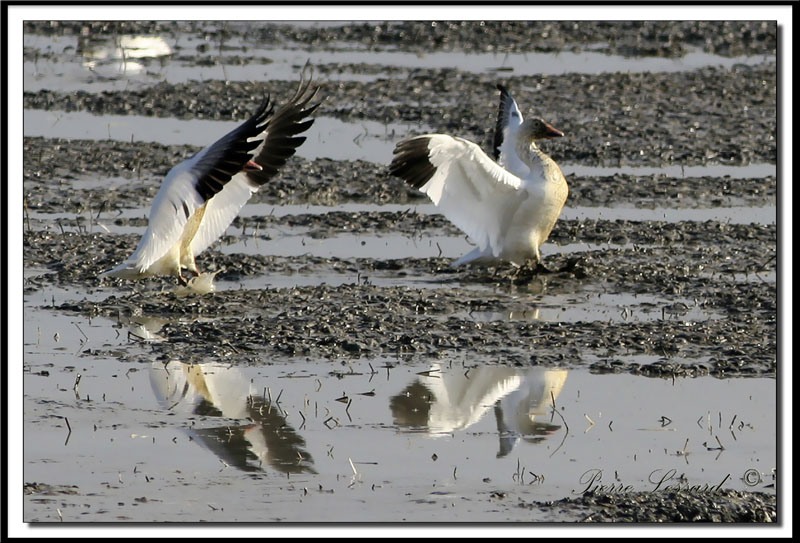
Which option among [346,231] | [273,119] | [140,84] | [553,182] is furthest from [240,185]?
[140,84]

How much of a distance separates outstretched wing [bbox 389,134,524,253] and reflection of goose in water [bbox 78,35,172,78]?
8.97 meters

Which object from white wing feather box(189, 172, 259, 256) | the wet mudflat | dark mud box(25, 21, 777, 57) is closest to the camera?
the wet mudflat

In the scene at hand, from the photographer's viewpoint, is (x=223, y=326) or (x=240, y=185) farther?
(x=240, y=185)

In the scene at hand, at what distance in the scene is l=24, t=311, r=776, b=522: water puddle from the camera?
569 cm

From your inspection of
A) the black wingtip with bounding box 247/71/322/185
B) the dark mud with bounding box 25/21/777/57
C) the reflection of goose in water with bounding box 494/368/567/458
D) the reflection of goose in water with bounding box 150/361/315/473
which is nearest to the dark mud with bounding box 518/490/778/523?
the reflection of goose in water with bounding box 494/368/567/458

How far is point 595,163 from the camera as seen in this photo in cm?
1338

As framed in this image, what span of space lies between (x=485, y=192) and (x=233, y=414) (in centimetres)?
342

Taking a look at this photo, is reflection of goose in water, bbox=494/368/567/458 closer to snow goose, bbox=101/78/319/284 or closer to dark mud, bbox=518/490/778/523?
dark mud, bbox=518/490/778/523

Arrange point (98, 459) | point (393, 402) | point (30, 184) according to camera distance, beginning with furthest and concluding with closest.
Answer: point (30, 184) < point (393, 402) < point (98, 459)

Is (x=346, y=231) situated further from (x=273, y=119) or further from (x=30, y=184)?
(x=30, y=184)

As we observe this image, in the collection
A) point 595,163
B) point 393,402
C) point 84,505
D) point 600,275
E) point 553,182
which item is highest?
point 595,163

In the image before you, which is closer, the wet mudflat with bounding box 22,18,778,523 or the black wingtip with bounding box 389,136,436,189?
the wet mudflat with bounding box 22,18,778,523

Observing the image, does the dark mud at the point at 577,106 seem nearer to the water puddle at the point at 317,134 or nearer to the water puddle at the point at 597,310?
the water puddle at the point at 317,134

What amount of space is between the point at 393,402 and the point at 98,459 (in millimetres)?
1553
